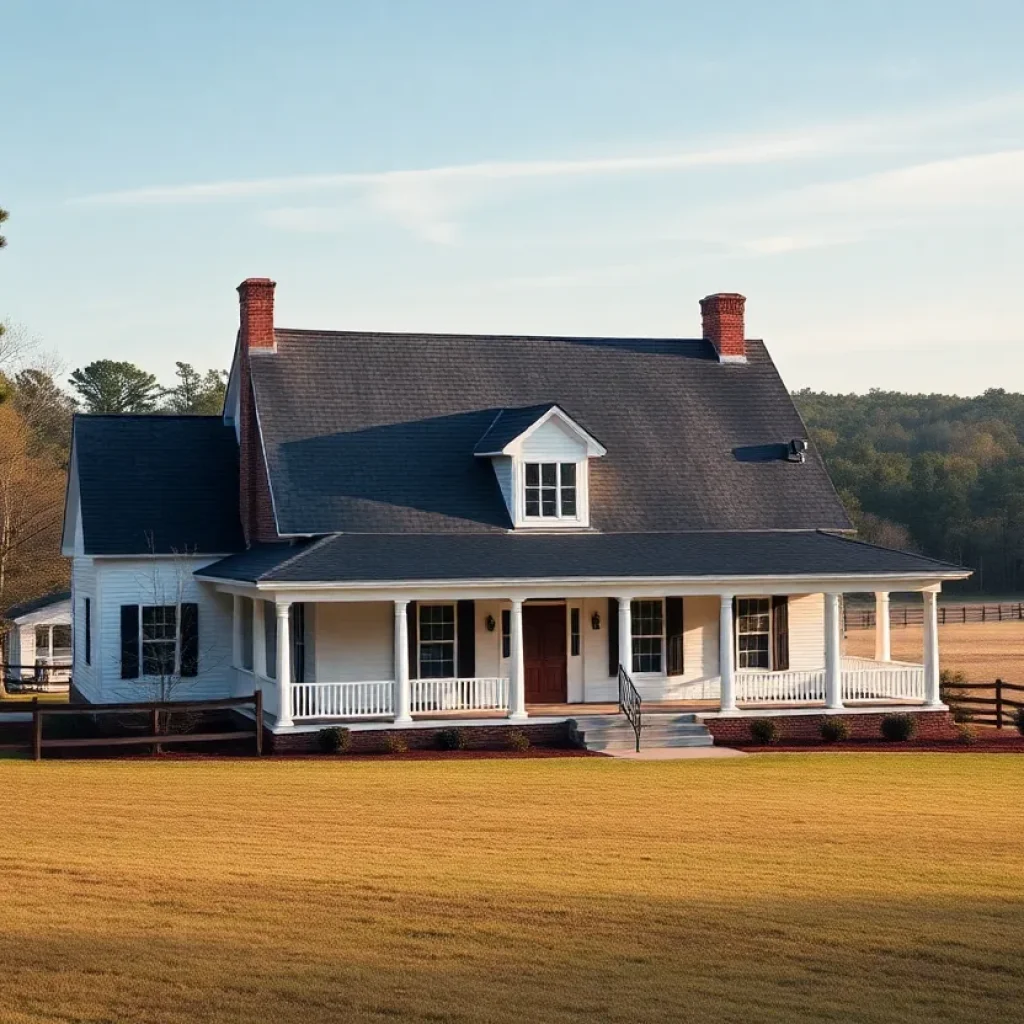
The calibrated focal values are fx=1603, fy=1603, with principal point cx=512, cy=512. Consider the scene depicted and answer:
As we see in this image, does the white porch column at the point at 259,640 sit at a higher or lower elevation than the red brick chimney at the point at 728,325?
lower

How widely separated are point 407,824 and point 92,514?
16777 mm

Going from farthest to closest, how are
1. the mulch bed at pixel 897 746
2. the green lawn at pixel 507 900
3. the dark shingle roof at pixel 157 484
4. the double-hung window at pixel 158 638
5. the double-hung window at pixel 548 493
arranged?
the dark shingle roof at pixel 157 484 < the double-hung window at pixel 158 638 < the double-hung window at pixel 548 493 < the mulch bed at pixel 897 746 < the green lawn at pixel 507 900

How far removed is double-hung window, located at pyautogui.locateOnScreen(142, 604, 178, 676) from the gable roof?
744cm

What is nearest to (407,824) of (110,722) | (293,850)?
(293,850)

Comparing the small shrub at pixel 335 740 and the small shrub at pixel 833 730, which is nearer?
the small shrub at pixel 335 740

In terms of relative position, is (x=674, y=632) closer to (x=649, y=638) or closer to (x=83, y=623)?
(x=649, y=638)

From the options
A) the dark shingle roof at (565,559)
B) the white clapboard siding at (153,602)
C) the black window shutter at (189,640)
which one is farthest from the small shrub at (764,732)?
the black window shutter at (189,640)

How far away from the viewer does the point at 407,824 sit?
20.0m

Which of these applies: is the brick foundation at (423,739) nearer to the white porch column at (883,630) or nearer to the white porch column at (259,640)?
the white porch column at (259,640)

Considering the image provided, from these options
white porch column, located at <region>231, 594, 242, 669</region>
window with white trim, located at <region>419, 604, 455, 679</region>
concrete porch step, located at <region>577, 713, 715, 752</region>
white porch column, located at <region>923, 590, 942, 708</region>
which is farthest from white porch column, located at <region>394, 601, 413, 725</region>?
white porch column, located at <region>923, 590, 942, 708</region>

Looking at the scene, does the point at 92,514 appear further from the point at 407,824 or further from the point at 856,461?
the point at 856,461

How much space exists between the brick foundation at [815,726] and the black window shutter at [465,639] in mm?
4785

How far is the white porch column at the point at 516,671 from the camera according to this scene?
29.6m

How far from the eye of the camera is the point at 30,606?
5256 cm
